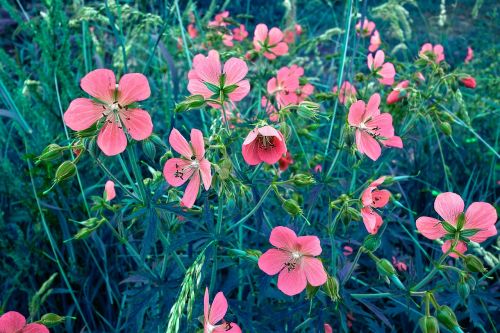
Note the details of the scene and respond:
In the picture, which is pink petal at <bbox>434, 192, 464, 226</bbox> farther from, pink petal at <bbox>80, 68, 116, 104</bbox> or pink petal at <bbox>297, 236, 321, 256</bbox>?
pink petal at <bbox>80, 68, 116, 104</bbox>

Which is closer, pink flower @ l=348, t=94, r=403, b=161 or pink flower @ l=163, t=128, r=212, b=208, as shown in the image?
pink flower @ l=163, t=128, r=212, b=208

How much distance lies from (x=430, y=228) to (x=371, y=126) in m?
0.33

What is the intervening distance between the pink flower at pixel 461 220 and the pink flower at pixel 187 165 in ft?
1.74

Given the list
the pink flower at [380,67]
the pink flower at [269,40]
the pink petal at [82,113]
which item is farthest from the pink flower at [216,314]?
the pink flower at [269,40]

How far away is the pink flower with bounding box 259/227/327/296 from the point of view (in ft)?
3.82

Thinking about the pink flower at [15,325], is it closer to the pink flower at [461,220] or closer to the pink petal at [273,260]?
the pink petal at [273,260]

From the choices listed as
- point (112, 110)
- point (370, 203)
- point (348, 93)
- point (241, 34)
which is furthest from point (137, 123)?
point (241, 34)

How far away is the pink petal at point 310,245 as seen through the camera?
3.78 feet

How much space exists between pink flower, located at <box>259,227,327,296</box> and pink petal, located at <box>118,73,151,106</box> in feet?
1.42

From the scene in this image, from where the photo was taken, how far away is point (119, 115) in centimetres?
110

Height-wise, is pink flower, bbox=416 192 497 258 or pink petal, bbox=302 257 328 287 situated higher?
pink flower, bbox=416 192 497 258

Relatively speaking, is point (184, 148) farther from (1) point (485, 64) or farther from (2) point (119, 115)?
(1) point (485, 64)

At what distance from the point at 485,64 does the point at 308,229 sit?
3132mm

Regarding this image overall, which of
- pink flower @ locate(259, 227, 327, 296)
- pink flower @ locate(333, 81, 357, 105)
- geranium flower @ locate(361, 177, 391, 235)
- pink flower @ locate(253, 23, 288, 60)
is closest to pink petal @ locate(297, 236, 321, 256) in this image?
pink flower @ locate(259, 227, 327, 296)
